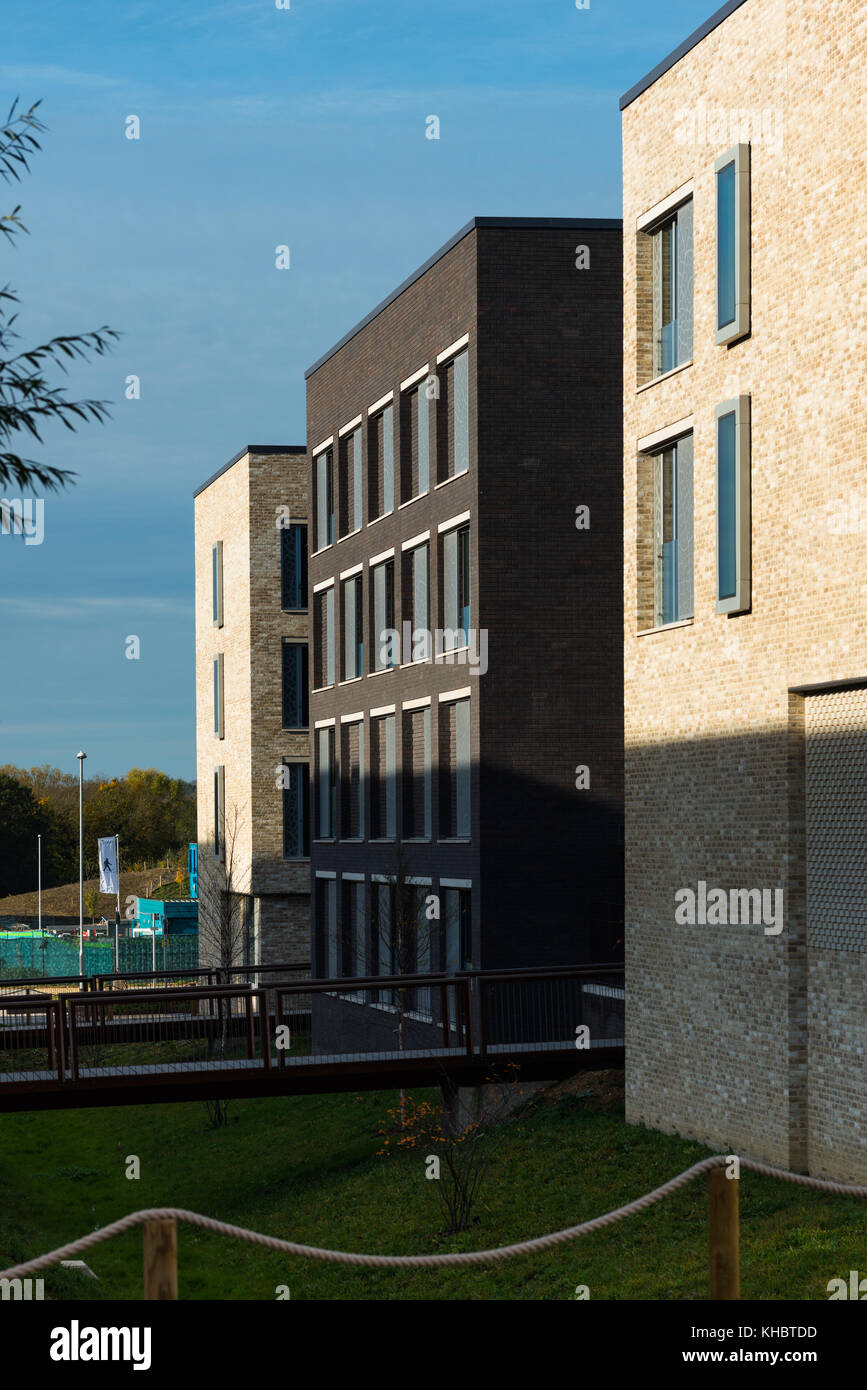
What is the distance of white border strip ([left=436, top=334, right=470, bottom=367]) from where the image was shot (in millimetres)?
30748

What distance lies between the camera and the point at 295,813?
160 feet

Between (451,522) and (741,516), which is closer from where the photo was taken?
(741,516)

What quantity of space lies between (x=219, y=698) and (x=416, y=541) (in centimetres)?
2049

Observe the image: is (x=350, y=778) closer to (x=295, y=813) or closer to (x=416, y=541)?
(x=416, y=541)

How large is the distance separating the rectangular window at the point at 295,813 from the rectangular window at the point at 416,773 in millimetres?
13926

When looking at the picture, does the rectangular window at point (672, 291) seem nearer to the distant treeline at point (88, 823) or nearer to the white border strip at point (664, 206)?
the white border strip at point (664, 206)

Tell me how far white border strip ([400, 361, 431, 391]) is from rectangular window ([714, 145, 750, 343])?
12.9 metres

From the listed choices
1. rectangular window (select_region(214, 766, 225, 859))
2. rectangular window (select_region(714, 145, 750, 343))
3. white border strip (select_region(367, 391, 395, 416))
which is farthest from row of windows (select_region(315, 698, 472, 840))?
rectangular window (select_region(714, 145, 750, 343))

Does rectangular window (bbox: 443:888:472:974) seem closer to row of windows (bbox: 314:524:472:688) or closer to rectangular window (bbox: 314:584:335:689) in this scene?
row of windows (bbox: 314:524:472:688)

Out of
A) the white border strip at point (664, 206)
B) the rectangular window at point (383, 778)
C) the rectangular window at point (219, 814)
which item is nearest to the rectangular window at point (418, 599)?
the rectangular window at point (383, 778)

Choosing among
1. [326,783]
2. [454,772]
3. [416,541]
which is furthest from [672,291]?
[326,783]

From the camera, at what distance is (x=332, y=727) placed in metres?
40.3

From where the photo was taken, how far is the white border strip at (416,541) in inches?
1305
